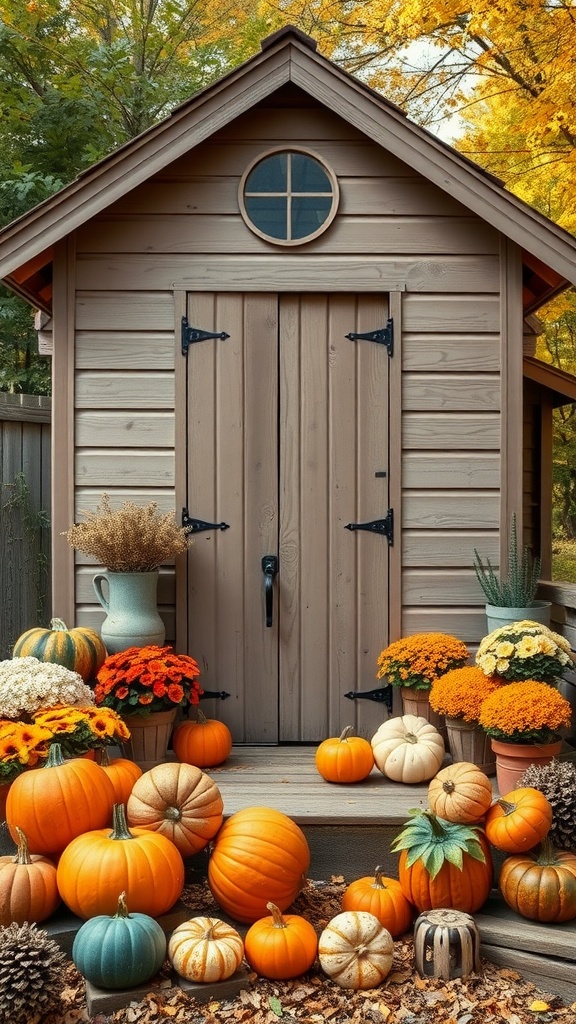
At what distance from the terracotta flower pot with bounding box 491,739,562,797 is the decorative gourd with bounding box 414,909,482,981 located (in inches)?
37.8

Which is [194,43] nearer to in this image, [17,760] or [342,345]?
[342,345]

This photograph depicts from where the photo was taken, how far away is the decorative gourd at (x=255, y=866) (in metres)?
3.60

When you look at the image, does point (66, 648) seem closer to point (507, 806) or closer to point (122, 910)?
point (122, 910)

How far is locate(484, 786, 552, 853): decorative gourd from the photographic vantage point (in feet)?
11.9

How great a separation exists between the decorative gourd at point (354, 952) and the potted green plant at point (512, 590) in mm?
2075

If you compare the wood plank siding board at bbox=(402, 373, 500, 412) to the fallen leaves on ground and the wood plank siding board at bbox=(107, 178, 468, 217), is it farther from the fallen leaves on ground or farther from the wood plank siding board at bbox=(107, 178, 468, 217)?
→ the fallen leaves on ground

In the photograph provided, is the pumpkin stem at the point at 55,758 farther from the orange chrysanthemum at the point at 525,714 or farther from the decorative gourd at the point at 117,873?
the orange chrysanthemum at the point at 525,714

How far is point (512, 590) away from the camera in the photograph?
5.04 metres

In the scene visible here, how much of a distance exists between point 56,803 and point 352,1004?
1.37 m

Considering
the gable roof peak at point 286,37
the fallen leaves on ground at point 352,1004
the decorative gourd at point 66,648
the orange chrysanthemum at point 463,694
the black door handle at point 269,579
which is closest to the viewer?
the fallen leaves on ground at point 352,1004

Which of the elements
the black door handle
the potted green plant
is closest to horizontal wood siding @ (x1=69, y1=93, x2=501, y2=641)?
the potted green plant

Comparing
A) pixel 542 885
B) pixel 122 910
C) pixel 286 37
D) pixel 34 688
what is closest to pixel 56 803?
pixel 122 910

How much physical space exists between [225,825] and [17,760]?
36.8 inches

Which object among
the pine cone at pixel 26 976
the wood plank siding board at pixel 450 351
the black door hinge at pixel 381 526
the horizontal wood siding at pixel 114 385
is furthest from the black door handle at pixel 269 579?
the pine cone at pixel 26 976
